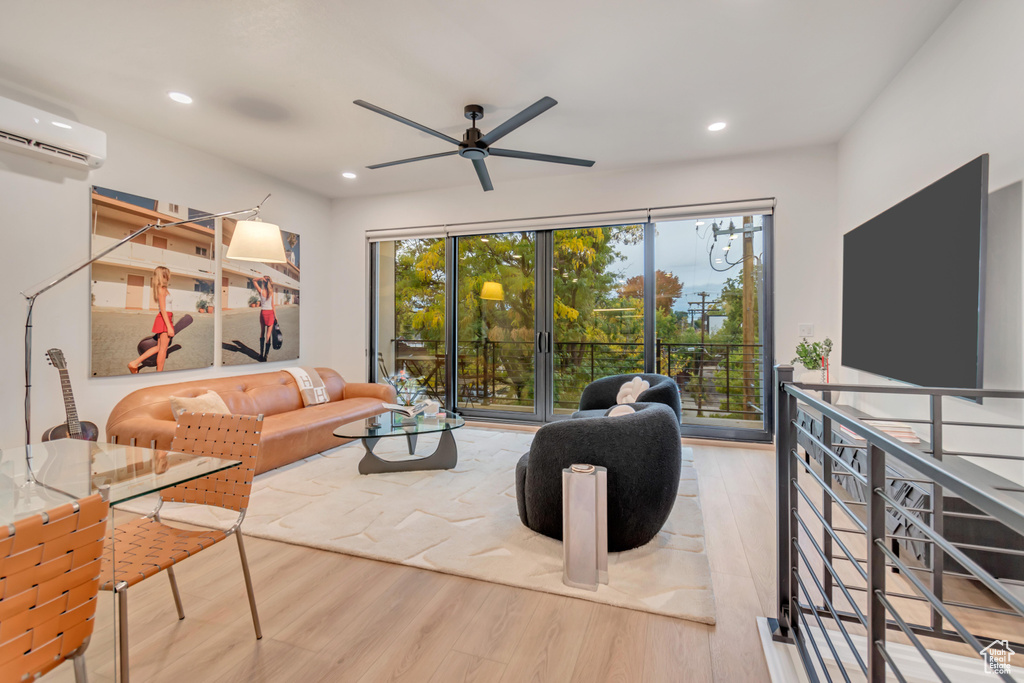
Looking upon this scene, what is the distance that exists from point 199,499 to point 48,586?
38.1 inches

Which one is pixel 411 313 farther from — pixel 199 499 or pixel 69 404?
pixel 199 499

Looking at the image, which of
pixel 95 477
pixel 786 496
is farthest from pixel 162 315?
pixel 786 496

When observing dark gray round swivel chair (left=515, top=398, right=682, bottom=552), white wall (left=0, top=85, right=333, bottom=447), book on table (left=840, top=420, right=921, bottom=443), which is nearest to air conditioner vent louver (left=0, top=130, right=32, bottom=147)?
white wall (left=0, top=85, right=333, bottom=447)

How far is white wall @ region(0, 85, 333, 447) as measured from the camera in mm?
3004

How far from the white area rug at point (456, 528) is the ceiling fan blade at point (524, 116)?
2376 millimetres

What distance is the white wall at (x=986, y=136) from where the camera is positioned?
75.9 inches

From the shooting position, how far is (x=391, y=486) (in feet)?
10.8

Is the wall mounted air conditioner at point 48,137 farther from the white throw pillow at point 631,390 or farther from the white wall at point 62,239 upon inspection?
the white throw pillow at point 631,390

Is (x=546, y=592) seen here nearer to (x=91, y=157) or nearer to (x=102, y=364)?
(x=102, y=364)

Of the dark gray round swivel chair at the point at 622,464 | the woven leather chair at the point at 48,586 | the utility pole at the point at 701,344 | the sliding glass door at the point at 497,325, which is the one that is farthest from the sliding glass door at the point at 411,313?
the woven leather chair at the point at 48,586

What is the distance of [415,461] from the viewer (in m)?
3.62

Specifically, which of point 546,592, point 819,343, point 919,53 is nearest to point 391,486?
point 546,592

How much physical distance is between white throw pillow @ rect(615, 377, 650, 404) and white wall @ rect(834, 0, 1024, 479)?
155 centimetres

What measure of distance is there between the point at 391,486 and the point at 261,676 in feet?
5.72
